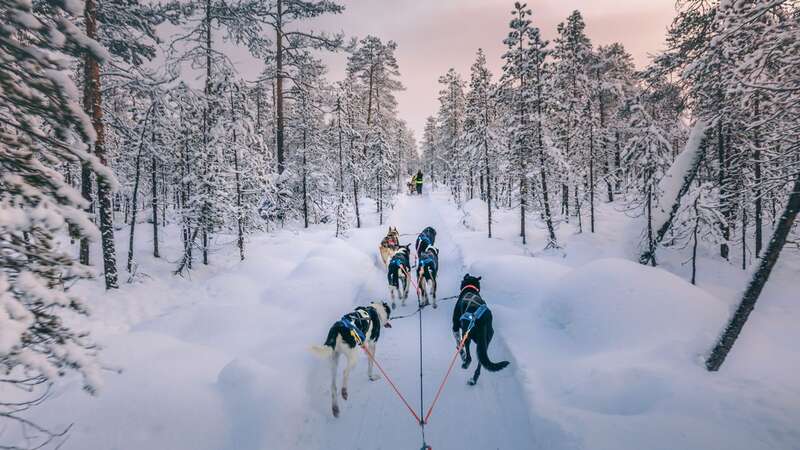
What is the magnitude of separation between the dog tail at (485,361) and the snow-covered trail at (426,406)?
2.12 feet

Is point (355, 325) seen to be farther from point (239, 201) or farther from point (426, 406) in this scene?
point (239, 201)

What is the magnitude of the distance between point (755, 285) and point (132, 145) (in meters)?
20.9

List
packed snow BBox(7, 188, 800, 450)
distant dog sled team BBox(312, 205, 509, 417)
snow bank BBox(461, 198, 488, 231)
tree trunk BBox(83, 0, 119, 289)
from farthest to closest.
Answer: snow bank BBox(461, 198, 488, 231) < tree trunk BBox(83, 0, 119, 289) < distant dog sled team BBox(312, 205, 509, 417) < packed snow BBox(7, 188, 800, 450)

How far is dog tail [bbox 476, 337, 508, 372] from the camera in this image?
5.90 m

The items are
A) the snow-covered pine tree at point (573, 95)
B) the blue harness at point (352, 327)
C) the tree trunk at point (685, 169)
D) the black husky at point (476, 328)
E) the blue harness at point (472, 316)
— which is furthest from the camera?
the snow-covered pine tree at point (573, 95)

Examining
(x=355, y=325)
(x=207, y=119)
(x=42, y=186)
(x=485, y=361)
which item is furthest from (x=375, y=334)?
(x=207, y=119)

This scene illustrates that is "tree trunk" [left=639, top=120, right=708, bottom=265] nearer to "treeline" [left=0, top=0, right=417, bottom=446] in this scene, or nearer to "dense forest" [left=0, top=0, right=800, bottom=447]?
"dense forest" [left=0, top=0, right=800, bottom=447]

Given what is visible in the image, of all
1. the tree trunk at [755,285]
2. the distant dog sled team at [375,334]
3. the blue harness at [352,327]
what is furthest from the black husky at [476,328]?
the tree trunk at [755,285]

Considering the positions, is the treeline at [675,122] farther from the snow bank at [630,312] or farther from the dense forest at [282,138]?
the snow bank at [630,312]

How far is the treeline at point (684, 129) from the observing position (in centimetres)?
576

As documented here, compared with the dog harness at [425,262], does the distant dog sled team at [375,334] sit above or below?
below

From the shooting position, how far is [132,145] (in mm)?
15297


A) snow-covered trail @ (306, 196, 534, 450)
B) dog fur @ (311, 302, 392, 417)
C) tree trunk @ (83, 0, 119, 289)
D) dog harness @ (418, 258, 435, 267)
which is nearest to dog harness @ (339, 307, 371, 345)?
dog fur @ (311, 302, 392, 417)

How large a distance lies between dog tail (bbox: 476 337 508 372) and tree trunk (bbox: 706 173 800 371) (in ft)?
11.2
